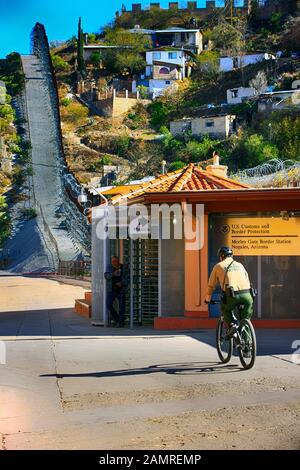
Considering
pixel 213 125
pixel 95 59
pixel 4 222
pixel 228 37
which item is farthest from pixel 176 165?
pixel 228 37

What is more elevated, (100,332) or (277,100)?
(277,100)

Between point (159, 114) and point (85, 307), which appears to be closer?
point (85, 307)

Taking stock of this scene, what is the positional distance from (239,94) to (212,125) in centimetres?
994

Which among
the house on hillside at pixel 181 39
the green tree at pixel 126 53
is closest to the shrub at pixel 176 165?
the green tree at pixel 126 53

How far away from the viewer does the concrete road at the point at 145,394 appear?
7008mm

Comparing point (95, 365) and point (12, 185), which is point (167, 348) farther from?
point (12, 185)

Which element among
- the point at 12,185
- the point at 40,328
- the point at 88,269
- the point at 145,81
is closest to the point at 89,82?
the point at 145,81

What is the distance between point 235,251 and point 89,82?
115 metres

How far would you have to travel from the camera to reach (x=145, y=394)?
8.90 m

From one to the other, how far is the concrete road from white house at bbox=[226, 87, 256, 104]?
91.8 metres

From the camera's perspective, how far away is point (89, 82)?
12775cm

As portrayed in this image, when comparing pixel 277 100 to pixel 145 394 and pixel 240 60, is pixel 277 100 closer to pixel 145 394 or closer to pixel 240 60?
pixel 240 60

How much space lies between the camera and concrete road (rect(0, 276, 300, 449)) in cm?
701

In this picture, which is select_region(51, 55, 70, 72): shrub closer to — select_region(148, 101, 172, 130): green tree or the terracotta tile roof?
select_region(148, 101, 172, 130): green tree
